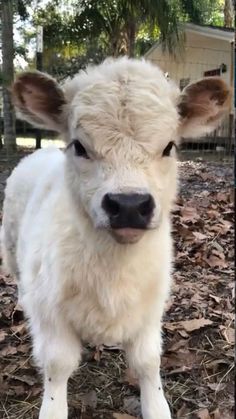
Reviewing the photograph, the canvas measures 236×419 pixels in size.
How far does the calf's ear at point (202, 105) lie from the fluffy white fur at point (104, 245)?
78mm

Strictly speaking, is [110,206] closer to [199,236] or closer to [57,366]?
[57,366]

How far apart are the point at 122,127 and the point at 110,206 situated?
0.36 m

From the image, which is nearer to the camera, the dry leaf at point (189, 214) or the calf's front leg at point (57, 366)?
the calf's front leg at point (57, 366)

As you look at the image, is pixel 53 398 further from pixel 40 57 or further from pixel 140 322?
pixel 40 57

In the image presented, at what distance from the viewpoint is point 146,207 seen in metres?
2.05

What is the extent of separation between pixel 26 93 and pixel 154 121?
0.70 meters

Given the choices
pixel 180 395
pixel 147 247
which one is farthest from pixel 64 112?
pixel 180 395

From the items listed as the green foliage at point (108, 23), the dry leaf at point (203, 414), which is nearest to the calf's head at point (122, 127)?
the dry leaf at point (203, 414)

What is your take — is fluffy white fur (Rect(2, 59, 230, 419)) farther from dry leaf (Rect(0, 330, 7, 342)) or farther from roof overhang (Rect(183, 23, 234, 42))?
roof overhang (Rect(183, 23, 234, 42))

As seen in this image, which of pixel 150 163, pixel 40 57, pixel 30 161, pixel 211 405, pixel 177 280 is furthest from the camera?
pixel 40 57

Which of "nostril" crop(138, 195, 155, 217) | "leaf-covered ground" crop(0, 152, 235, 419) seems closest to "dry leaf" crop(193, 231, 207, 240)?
"leaf-covered ground" crop(0, 152, 235, 419)

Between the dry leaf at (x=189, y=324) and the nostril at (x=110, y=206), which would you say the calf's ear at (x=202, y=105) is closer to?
the nostril at (x=110, y=206)

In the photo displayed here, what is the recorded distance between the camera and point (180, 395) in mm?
2922

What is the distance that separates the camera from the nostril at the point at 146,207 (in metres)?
2.02
